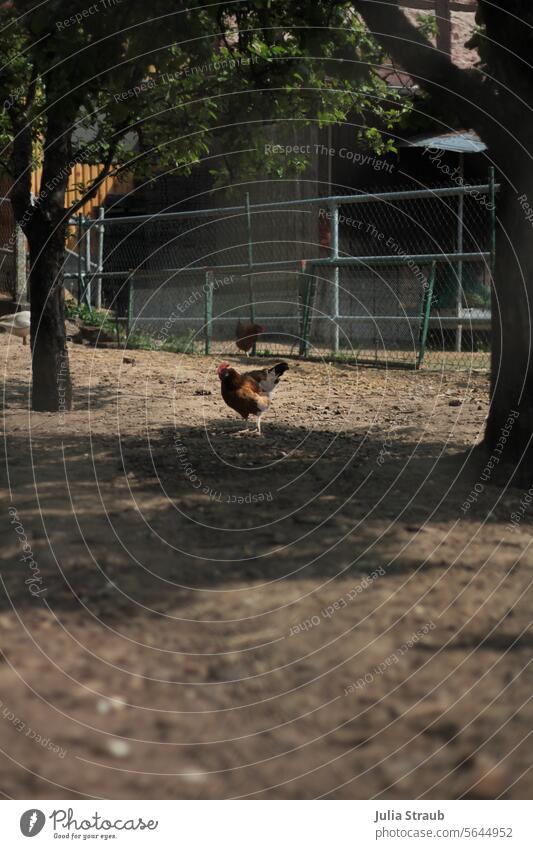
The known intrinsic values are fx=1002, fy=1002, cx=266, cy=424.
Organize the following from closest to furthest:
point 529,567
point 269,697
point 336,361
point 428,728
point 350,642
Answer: point 428,728 < point 269,697 < point 350,642 < point 529,567 < point 336,361

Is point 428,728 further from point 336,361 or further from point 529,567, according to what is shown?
point 336,361

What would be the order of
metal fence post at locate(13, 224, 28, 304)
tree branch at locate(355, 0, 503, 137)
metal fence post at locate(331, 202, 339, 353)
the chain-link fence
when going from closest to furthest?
tree branch at locate(355, 0, 503, 137) → the chain-link fence → metal fence post at locate(331, 202, 339, 353) → metal fence post at locate(13, 224, 28, 304)

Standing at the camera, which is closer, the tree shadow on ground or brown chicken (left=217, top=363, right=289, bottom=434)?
the tree shadow on ground

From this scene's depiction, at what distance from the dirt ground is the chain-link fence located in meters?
6.71

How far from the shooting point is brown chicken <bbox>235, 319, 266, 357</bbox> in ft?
48.9

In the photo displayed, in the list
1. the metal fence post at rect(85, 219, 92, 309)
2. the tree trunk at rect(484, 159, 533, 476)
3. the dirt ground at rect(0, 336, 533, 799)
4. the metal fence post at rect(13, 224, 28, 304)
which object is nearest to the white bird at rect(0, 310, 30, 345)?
the metal fence post at rect(13, 224, 28, 304)

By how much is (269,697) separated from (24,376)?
9593 mm

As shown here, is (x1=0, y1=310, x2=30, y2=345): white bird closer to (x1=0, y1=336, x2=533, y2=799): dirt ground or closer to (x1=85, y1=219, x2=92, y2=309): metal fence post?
(x1=85, y1=219, x2=92, y2=309): metal fence post

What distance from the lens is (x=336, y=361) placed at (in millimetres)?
14984

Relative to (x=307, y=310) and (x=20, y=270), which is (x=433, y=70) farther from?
(x=20, y=270)

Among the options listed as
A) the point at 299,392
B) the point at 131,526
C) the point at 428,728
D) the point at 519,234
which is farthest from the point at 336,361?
the point at 428,728

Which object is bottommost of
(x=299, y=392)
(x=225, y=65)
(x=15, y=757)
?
(x=15, y=757)

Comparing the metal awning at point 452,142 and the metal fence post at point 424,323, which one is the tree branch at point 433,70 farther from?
the metal awning at point 452,142

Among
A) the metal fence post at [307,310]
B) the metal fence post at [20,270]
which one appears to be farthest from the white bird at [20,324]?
the metal fence post at [307,310]
